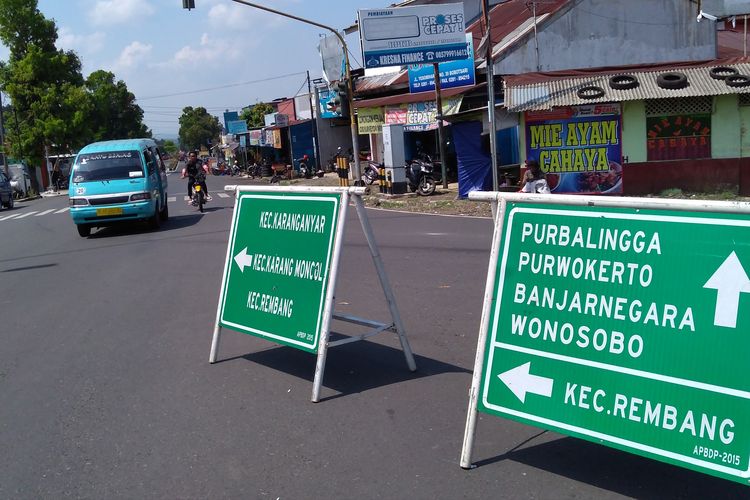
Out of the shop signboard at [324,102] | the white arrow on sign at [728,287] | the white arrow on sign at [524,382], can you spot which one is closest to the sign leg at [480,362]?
the white arrow on sign at [524,382]

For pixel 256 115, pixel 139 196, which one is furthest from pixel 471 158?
pixel 256 115

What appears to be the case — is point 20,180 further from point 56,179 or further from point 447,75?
point 447,75

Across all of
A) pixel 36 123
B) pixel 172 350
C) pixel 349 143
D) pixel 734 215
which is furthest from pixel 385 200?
pixel 36 123

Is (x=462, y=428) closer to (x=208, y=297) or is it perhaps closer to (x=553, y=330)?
(x=553, y=330)

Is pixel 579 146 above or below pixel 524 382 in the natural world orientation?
above

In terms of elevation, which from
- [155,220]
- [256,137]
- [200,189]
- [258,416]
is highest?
[256,137]

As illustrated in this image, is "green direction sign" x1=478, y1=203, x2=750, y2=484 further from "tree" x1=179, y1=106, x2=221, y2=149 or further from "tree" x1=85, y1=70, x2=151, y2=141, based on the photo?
"tree" x1=179, y1=106, x2=221, y2=149

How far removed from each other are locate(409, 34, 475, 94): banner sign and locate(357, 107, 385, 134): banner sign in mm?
3081

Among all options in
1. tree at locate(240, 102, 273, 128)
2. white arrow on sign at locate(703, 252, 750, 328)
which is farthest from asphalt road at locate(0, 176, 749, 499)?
tree at locate(240, 102, 273, 128)

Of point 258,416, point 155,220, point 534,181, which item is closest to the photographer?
point 258,416

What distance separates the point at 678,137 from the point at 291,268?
1666 cm

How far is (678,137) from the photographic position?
19.4m

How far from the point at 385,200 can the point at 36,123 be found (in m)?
38.3

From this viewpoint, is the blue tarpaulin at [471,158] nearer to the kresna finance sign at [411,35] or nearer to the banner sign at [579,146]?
the banner sign at [579,146]
